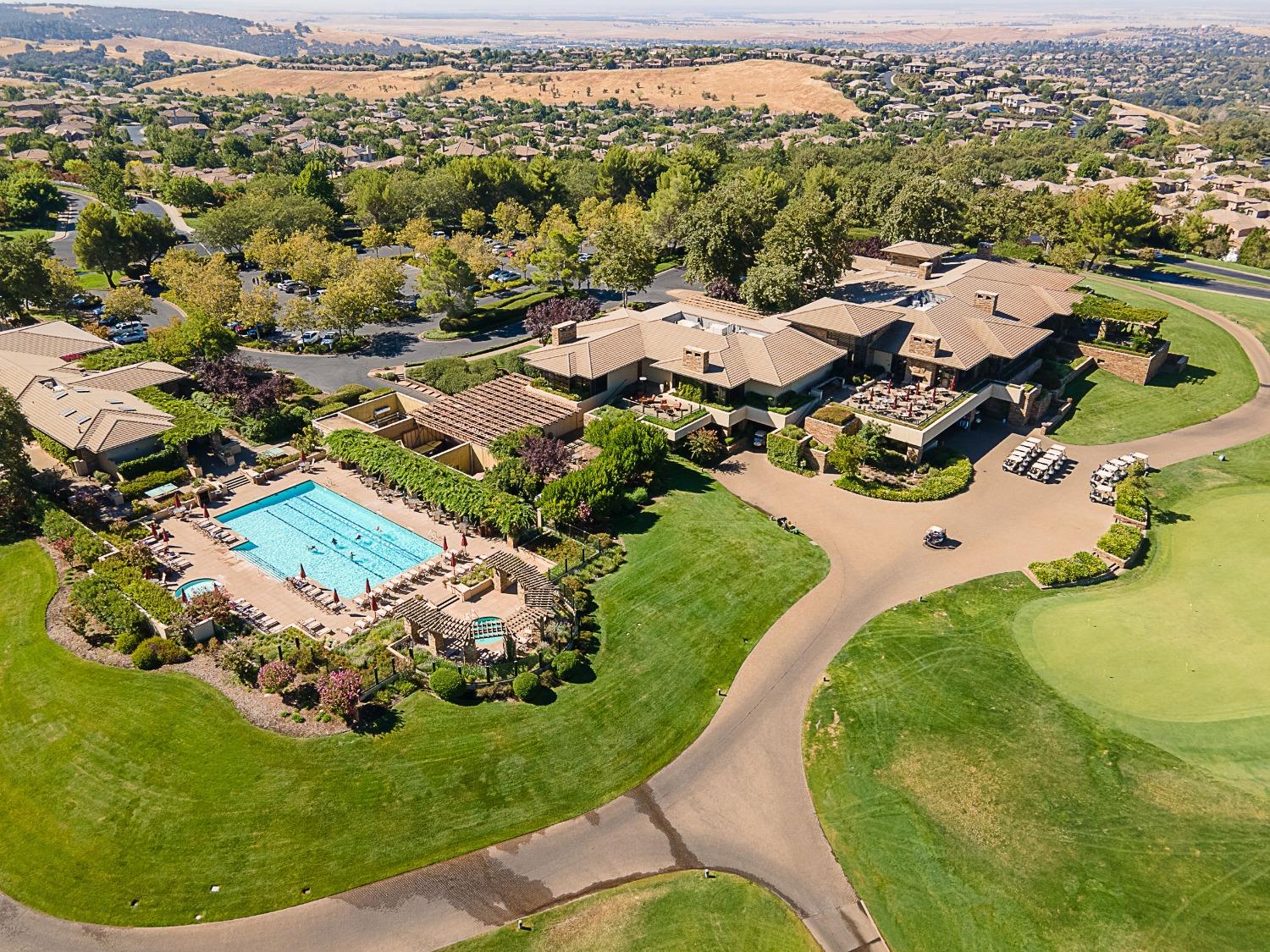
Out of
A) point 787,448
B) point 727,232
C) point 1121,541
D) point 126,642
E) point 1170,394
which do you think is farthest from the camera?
point 727,232

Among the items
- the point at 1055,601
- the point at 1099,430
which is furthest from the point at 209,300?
the point at 1099,430

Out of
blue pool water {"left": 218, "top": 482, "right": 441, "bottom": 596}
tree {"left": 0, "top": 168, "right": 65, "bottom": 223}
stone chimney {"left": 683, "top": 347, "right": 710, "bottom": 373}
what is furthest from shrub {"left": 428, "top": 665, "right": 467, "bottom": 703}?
tree {"left": 0, "top": 168, "right": 65, "bottom": 223}

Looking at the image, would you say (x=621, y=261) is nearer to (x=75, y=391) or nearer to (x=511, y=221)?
(x=511, y=221)

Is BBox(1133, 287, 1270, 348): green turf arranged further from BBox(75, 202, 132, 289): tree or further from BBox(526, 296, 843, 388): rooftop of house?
BBox(75, 202, 132, 289): tree

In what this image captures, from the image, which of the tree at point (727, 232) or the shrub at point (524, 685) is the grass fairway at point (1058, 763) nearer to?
the shrub at point (524, 685)

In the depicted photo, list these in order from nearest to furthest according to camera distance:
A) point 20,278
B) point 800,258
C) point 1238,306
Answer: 1. point 800,258
2. point 20,278
3. point 1238,306

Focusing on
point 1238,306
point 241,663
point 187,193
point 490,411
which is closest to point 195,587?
point 241,663

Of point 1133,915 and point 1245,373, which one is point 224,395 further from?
point 1245,373

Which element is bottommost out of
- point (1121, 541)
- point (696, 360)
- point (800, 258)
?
point (1121, 541)
